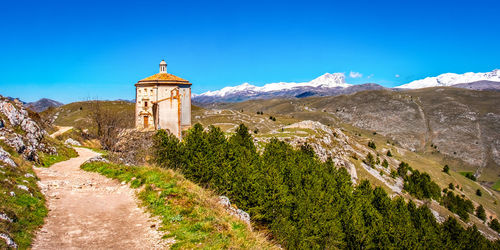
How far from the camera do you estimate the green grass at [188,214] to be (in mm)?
10375

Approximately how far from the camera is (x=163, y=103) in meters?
38.7

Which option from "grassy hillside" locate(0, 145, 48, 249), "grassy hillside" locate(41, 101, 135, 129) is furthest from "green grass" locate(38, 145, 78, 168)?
"grassy hillside" locate(41, 101, 135, 129)

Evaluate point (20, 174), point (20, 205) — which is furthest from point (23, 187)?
point (20, 174)

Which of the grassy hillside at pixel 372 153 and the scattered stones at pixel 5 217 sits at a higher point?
the scattered stones at pixel 5 217

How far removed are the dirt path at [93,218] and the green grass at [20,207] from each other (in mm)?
342

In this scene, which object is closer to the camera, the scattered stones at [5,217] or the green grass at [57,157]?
the scattered stones at [5,217]

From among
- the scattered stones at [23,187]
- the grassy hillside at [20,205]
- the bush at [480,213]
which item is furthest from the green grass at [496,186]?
the scattered stones at [23,187]

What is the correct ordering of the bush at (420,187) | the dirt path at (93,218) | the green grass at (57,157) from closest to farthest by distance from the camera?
the dirt path at (93,218) < the green grass at (57,157) < the bush at (420,187)

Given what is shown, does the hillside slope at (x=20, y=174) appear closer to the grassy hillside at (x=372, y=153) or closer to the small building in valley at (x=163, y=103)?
the small building in valley at (x=163, y=103)

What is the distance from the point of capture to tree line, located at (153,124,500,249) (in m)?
25.1

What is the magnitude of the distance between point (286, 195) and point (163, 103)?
823 inches

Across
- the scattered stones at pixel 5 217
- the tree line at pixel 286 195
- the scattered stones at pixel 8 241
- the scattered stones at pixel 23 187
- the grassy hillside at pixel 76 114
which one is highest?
the grassy hillside at pixel 76 114

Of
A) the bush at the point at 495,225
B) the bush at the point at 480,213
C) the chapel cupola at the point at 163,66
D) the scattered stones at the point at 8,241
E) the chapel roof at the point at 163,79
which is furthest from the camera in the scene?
the bush at the point at 480,213

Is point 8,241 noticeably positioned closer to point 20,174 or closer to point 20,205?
point 20,205
